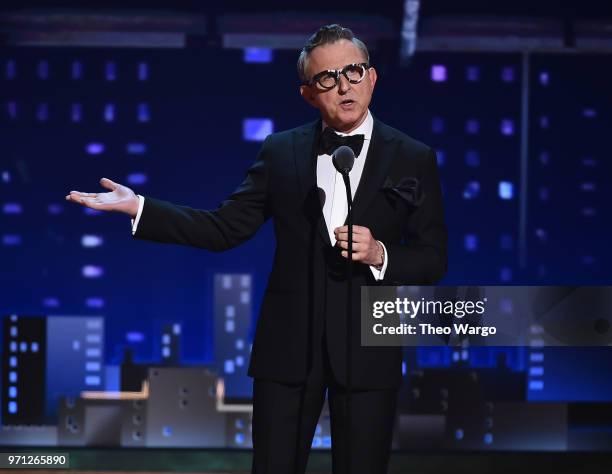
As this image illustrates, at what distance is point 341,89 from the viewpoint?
6.04 ft

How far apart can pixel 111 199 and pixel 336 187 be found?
1.38 ft

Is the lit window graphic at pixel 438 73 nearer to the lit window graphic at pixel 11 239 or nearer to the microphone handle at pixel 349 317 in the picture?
the lit window graphic at pixel 11 239

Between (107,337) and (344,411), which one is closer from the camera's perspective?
(344,411)

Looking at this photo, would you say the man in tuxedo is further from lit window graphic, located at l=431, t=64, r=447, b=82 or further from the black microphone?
lit window graphic, located at l=431, t=64, r=447, b=82

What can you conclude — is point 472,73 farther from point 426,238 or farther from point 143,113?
point 426,238

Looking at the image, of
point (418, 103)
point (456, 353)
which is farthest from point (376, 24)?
point (456, 353)

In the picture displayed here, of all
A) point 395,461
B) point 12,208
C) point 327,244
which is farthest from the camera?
point 12,208

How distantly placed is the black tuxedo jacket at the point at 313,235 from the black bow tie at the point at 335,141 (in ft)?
0.08

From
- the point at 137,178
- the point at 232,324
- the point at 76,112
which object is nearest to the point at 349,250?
the point at 232,324

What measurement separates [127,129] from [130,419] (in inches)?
56.8

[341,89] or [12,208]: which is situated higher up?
[12,208]

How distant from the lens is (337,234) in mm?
1692

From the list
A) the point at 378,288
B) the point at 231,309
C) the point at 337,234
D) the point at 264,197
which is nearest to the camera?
the point at 337,234

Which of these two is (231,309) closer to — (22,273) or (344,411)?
(22,273)
